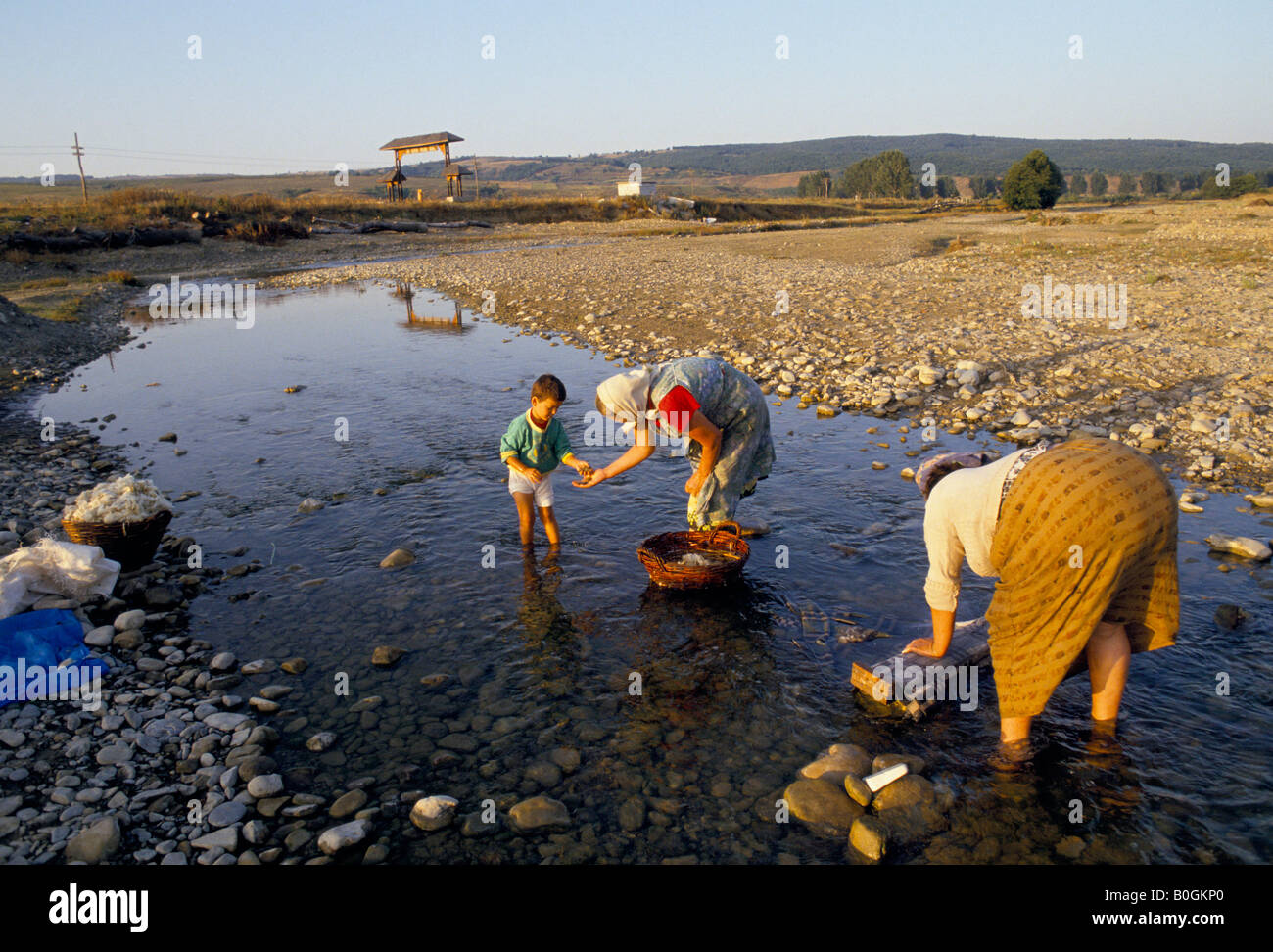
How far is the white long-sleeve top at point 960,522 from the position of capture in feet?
12.7

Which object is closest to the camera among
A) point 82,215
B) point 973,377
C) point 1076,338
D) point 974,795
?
point 974,795

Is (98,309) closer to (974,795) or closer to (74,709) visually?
(74,709)

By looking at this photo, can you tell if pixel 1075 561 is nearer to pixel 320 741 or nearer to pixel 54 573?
pixel 320 741

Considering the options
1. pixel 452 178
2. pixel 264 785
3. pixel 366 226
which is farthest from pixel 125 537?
pixel 452 178

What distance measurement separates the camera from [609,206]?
2618 inches

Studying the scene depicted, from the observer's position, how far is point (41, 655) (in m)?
4.89

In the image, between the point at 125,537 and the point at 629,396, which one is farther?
the point at 125,537

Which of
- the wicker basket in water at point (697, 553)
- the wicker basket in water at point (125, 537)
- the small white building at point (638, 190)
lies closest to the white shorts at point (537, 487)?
the wicker basket in water at point (697, 553)

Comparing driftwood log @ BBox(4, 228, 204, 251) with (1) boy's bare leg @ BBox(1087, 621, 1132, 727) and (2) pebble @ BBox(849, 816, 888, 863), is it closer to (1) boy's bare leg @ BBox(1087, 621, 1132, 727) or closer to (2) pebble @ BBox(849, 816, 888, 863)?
(2) pebble @ BBox(849, 816, 888, 863)

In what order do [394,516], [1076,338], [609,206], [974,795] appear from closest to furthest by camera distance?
[974,795], [394,516], [1076,338], [609,206]

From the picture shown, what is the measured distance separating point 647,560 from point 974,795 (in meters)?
2.85

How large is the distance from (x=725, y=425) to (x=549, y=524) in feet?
6.11
